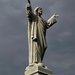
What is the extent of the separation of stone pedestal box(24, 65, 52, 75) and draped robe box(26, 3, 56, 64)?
0.55 m

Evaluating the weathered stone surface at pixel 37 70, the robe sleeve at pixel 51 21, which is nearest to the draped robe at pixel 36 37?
the robe sleeve at pixel 51 21

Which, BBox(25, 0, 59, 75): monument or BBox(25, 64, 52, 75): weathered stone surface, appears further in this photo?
BBox(25, 0, 59, 75): monument

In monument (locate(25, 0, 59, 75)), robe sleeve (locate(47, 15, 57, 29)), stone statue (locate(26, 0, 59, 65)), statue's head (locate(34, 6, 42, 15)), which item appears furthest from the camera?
robe sleeve (locate(47, 15, 57, 29))

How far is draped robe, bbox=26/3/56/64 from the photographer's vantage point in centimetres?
1944

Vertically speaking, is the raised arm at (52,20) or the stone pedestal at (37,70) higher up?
the raised arm at (52,20)

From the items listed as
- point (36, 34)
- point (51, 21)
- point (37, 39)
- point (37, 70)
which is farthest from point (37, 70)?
point (51, 21)

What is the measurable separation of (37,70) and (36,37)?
2.27 m

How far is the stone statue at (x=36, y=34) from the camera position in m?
19.4

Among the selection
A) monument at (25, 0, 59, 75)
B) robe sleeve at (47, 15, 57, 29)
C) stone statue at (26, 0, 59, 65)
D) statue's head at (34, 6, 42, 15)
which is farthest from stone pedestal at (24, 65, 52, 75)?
statue's head at (34, 6, 42, 15)

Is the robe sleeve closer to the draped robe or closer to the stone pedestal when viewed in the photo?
the draped robe

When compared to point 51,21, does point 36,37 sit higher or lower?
lower

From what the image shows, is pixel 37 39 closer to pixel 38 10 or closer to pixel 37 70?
pixel 38 10

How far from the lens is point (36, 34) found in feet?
65.1

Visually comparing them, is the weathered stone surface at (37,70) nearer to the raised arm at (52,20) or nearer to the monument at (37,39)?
the monument at (37,39)
